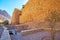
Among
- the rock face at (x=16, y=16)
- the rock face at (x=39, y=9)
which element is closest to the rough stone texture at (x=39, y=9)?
the rock face at (x=39, y=9)

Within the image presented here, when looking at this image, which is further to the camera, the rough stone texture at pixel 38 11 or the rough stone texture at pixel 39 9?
the rough stone texture at pixel 39 9

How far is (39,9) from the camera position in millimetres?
15570

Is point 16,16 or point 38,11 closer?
→ point 38,11

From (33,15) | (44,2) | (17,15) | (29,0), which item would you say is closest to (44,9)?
(44,2)

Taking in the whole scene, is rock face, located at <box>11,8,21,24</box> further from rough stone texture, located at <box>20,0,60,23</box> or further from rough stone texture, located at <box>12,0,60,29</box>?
rough stone texture, located at <box>20,0,60,23</box>

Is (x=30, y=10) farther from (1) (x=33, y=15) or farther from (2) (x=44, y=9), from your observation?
(2) (x=44, y=9)

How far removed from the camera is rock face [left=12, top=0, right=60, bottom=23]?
13511mm

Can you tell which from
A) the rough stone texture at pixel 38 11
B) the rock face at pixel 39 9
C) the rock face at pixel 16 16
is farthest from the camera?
the rock face at pixel 16 16

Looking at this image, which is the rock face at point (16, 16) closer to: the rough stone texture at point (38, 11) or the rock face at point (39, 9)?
the rough stone texture at point (38, 11)

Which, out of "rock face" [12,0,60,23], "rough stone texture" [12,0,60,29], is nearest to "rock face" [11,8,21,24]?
"rough stone texture" [12,0,60,29]

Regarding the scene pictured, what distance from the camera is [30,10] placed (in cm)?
1788

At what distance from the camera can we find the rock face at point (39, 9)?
44.3ft

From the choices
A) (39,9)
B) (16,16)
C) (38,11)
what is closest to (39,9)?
(39,9)

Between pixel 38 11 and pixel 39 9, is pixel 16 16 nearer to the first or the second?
pixel 38 11
